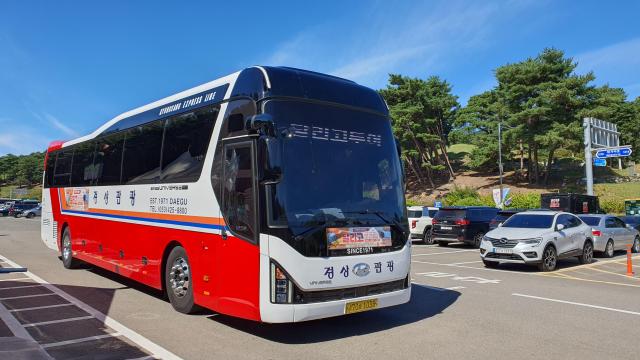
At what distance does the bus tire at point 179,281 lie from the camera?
7223mm

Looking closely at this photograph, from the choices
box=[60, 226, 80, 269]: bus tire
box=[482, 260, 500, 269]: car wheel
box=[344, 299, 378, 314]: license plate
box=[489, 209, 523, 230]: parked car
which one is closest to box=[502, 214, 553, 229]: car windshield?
box=[482, 260, 500, 269]: car wheel

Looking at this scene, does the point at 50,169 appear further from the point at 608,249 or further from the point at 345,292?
the point at 608,249

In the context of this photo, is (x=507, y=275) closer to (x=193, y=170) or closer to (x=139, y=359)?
(x=193, y=170)

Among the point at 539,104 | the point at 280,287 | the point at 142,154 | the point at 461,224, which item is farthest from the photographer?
the point at 539,104

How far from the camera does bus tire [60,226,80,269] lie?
12.5 meters

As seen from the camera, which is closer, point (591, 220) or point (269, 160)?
point (269, 160)

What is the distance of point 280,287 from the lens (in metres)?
5.65

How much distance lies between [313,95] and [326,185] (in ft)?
4.08

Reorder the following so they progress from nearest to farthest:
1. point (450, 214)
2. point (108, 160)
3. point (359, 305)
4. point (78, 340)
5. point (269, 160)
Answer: point (269, 160) < point (78, 340) < point (359, 305) < point (108, 160) < point (450, 214)

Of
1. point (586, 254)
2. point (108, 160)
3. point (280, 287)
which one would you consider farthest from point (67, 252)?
point (586, 254)

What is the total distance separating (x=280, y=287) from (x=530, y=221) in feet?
35.2

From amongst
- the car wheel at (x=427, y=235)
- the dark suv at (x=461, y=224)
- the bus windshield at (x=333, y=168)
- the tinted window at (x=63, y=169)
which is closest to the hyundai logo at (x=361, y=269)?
the bus windshield at (x=333, y=168)

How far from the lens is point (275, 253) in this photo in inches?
222

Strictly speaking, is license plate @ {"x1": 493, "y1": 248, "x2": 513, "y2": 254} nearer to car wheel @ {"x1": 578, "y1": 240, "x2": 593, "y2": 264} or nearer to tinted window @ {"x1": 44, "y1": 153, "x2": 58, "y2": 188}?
car wheel @ {"x1": 578, "y1": 240, "x2": 593, "y2": 264}
